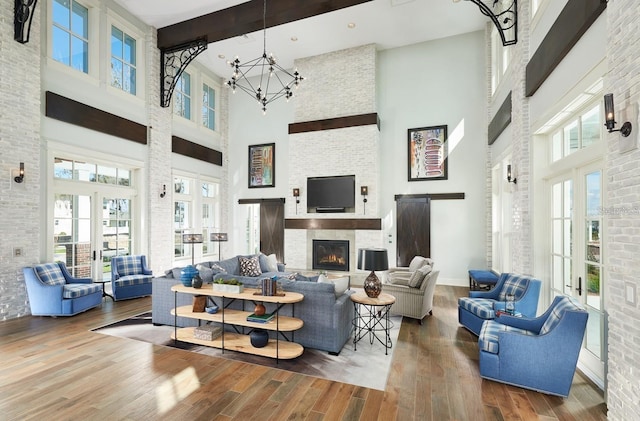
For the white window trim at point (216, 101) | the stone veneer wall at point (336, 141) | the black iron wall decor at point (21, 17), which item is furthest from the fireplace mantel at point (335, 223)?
the black iron wall decor at point (21, 17)

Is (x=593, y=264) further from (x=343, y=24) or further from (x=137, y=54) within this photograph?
(x=137, y=54)

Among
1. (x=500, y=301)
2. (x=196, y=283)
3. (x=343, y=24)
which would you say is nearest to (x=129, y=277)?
(x=196, y=283)

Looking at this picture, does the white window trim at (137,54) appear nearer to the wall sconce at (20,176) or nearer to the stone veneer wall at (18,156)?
the stone veneer wall at (18,156)

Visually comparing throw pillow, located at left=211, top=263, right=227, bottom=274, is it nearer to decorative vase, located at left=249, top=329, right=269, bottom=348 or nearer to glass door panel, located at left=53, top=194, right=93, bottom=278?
decorative vase, located at left=249, top=329, right=269, bottom=348

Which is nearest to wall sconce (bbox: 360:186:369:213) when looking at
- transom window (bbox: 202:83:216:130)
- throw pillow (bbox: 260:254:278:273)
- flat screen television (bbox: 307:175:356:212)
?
flat screen television (bbox: 307:175:356:212)

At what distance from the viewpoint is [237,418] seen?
94.7 inches

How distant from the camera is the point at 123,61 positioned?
265 inches

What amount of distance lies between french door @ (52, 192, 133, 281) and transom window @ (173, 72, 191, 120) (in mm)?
2971

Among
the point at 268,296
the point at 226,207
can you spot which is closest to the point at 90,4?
the point at 226,207

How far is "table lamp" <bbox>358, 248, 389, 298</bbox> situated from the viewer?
12.4 feet

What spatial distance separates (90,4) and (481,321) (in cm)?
879

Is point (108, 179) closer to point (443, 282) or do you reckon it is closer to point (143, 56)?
point (143, 56)

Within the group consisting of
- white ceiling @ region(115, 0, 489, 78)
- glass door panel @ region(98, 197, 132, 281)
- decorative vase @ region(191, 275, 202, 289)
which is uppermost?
white ceiling @ region(115, 0, 489, 78)

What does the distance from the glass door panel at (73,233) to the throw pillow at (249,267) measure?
9.91 ft
